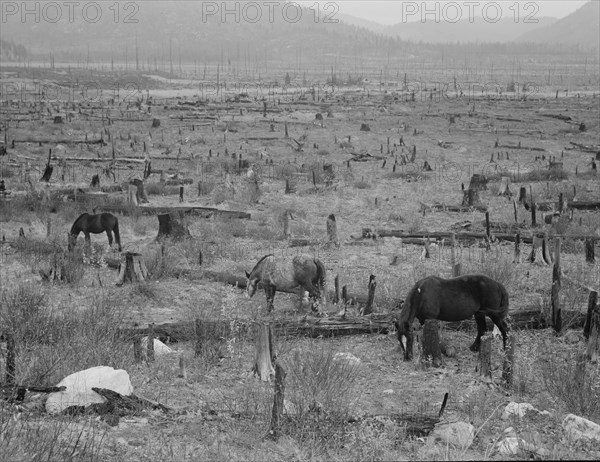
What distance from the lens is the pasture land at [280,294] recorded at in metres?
5.83

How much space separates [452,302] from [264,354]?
219cm

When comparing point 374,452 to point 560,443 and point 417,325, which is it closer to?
point 560,443

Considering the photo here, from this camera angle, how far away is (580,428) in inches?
228

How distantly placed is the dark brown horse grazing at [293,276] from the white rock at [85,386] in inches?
146

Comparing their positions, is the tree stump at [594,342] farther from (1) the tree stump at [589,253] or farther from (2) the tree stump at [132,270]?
(2) the tree stump at [132,270]

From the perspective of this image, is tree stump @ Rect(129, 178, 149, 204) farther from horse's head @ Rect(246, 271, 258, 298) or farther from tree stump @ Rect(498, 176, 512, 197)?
tree stump @ Rect(498, 176, 512, 197)

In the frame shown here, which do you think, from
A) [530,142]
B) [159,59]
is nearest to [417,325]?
[530,142]

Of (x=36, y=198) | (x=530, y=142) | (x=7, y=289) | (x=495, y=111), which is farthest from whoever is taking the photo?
(x=495, y=111)

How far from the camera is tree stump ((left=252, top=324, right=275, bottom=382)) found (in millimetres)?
7344

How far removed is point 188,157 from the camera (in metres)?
27.1

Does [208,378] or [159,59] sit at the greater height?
[159,59]

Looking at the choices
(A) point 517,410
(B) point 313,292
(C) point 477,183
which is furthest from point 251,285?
(C) point 477,183

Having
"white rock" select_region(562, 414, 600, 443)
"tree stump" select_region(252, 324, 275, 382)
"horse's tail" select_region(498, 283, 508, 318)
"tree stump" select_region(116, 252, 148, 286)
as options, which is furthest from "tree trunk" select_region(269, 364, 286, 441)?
"tree stump" select_region(116, 252, 148, 286)

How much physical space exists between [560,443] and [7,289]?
26.1ft
